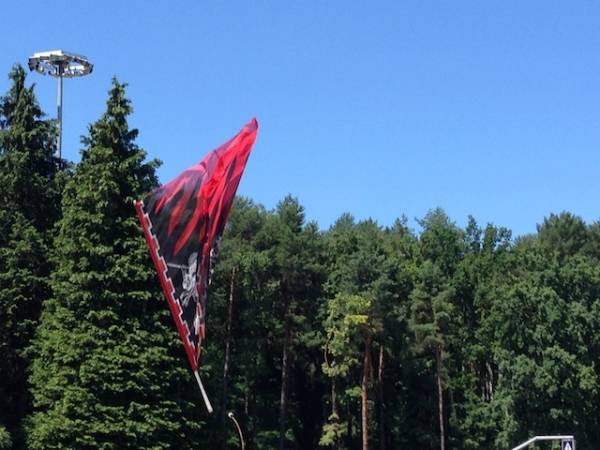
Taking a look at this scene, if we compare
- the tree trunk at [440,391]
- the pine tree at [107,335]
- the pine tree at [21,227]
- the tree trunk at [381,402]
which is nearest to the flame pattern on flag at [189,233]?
the pine tree at [107,335]

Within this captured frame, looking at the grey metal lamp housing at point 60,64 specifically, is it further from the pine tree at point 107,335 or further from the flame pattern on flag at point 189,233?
the flame pattern on flag at point 189,233

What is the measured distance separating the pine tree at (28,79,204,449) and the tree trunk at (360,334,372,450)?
19643 mm

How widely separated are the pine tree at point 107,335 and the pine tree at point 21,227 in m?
1.45

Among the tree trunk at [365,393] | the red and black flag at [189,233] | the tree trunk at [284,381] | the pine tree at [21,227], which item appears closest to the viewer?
the red and black flag at [189,233]

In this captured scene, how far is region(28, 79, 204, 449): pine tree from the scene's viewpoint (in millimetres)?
39406

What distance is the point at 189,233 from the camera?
16.4 m

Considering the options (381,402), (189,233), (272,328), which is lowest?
(189,233)

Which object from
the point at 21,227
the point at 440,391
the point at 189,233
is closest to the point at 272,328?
the point at 440,391

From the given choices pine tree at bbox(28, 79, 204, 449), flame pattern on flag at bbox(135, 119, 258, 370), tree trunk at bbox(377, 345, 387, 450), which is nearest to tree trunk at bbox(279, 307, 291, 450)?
tree trunk at bbox(377, 345, 387, 450)

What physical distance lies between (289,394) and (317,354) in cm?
349

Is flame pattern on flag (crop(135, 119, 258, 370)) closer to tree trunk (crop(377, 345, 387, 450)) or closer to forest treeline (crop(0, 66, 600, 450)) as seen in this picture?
forest treeline (crop(0, 66, 600, 450))

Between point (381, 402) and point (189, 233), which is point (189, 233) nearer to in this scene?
point (189, 233)

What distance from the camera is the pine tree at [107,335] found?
129ft

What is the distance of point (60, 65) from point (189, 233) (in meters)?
39.9
